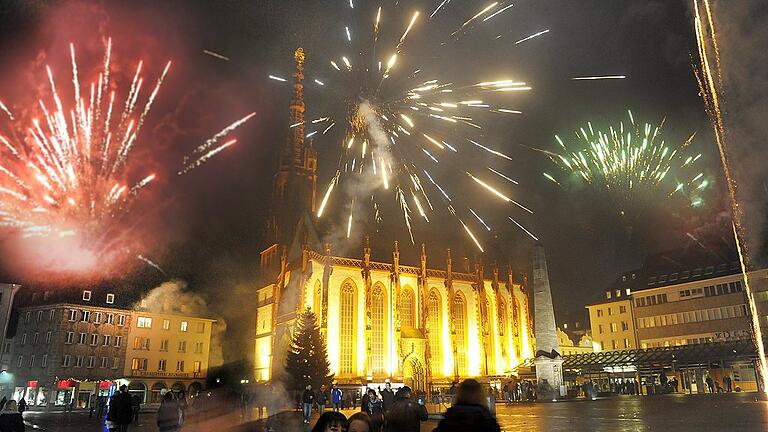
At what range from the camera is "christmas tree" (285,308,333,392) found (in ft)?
133

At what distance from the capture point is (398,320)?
5316 cm

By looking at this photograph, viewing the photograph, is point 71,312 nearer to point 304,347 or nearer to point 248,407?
point 304,347

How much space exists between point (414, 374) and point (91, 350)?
32.2 meters

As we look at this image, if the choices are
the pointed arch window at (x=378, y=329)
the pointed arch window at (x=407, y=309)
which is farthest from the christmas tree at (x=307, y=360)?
the pointed arch window at (x=407, y=309)

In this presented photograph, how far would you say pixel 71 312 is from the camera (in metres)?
50.7

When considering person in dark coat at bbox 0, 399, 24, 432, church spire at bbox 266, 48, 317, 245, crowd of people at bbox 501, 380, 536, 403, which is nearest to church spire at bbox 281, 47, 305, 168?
church spire at bbox 266, 48, 317, 245

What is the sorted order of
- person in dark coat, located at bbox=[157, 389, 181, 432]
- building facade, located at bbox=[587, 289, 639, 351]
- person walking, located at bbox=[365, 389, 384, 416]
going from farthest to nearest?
1. building facade, located at bbox=[587, 289, 639, 351]
2. person walking, located at bbox=[365, 389, 384, 416]
3. person in dark coat, located at bbox=[157, 389, 181, 432]

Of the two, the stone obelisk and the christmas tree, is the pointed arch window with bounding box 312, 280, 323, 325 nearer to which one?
the christmas tree

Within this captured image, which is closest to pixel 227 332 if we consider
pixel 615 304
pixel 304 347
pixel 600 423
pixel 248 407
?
pixel 304 347

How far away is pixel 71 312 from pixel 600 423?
167 feet

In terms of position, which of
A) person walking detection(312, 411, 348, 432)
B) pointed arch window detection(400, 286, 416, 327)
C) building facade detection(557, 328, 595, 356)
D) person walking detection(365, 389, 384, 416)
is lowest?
person walking detection(365, 389, 384, 416)

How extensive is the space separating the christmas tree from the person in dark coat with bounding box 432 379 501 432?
37.5 meters

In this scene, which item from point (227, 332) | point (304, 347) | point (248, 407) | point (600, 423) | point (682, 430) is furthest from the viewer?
point (227, 332)

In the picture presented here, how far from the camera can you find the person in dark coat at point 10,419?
10578 mm
